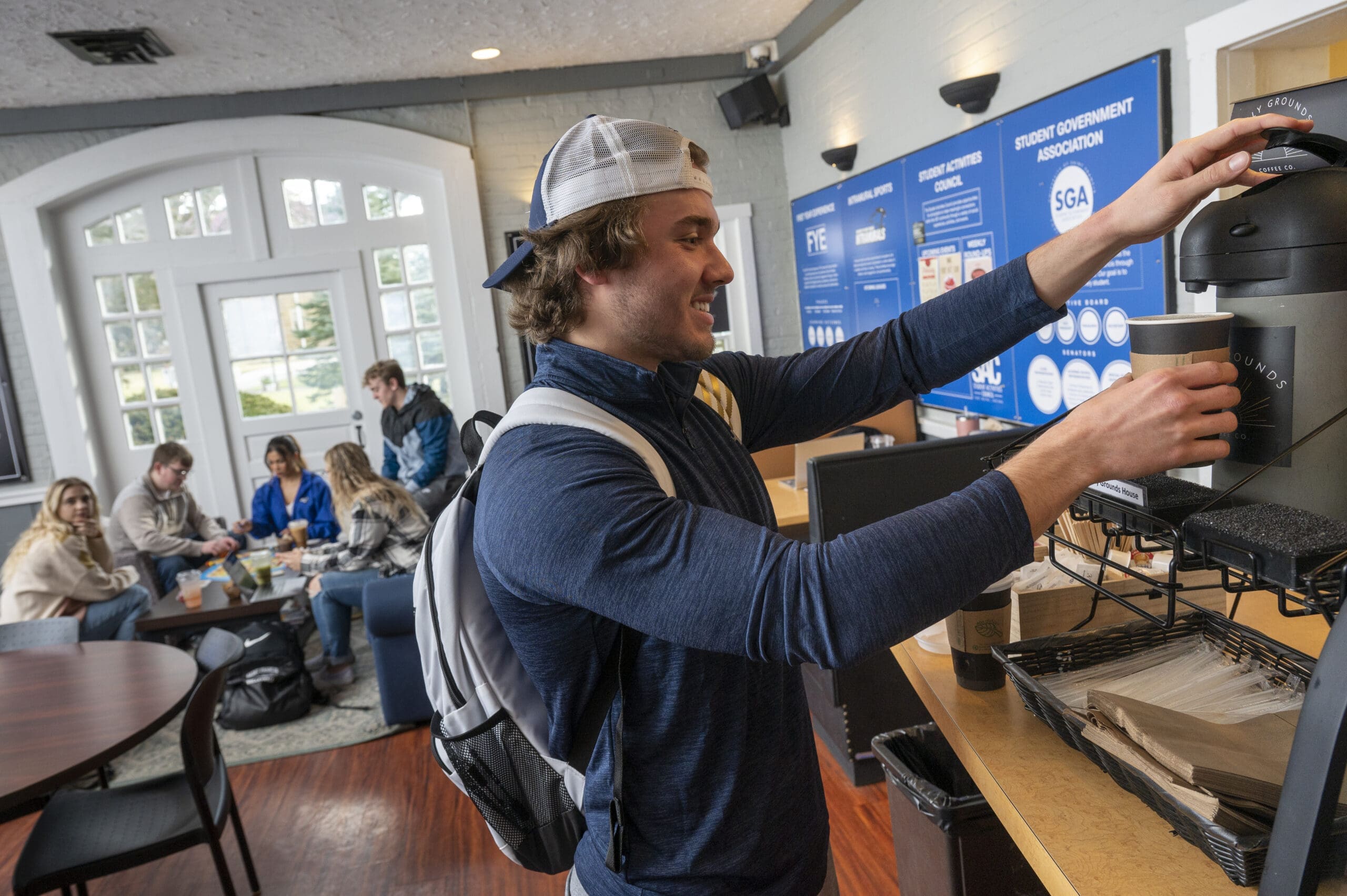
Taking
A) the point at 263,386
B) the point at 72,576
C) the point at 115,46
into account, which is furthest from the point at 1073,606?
the point at 263,386

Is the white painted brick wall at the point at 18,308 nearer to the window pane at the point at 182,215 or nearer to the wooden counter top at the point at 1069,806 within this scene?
the window pane at the point at 182,215

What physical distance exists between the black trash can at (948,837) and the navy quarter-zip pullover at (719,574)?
538 mm

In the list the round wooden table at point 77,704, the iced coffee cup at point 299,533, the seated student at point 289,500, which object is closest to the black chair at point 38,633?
the round wooden table at point 77,704

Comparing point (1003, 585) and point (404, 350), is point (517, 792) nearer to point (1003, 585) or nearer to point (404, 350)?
point (1003, 585)

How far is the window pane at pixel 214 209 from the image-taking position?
19.8 feet

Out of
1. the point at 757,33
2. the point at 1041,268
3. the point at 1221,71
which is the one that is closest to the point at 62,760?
the point at 1041,268

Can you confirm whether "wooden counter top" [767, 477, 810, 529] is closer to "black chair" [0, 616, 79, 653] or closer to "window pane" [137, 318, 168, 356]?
"black chair" [0, 616, 79, 653]

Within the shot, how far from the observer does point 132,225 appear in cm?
602

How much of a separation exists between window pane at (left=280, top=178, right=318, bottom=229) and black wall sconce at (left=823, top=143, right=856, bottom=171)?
3.48 meters

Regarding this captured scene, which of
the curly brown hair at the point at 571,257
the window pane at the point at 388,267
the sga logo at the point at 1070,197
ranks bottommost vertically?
the curly brown hair at the point at 571,257

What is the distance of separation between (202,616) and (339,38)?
306cm

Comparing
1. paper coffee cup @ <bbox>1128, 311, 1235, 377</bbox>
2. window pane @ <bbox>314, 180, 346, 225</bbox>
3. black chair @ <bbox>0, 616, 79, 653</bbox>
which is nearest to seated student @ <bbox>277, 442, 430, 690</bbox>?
black chair @ <bbox>0, 616, 79, 653</bbox>

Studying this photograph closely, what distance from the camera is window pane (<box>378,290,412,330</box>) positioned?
20.6 ft

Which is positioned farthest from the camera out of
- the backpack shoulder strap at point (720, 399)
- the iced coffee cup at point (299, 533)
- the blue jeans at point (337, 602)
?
the iced coffee cup at point (299, 533)
